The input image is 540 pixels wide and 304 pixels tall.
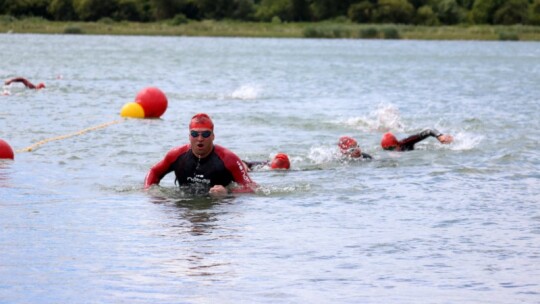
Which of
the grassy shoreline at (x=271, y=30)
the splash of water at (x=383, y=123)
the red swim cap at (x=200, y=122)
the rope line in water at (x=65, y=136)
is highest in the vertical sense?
the red swim cap at (x=200, y=122)

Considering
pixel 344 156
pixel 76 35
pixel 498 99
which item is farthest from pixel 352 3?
pixel 344 156

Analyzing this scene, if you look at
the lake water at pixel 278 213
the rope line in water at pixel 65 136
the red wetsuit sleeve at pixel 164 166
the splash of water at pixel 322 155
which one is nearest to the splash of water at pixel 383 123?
the lake water at pixel 278 213

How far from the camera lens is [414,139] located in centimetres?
2064

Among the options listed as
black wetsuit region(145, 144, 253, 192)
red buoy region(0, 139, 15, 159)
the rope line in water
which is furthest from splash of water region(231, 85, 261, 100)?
black wetsuit region(145, 144, 253, 192)

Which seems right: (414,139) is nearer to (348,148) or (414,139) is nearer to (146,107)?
(348,148)

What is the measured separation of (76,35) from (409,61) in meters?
52.1

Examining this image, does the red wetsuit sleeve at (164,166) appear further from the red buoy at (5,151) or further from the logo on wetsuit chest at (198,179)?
the red buoy at (5,151)

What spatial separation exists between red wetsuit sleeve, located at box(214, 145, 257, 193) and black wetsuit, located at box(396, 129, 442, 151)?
19.0 feet

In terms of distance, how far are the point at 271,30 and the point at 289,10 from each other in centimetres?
1390

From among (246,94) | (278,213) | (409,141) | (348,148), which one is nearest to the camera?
(278,213)

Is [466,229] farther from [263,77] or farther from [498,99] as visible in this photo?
[263,77]

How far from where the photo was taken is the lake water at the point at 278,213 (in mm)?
10469

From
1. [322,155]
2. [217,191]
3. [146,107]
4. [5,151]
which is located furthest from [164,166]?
[146,107]

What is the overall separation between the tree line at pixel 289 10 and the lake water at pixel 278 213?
92600 millimetres
